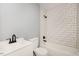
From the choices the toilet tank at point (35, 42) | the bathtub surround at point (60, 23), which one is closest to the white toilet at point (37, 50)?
the toilet tank at point (35, 42)

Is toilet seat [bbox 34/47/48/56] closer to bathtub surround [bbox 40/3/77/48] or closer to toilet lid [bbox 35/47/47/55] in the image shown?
toilet lid [bbox 35/47/47/55]

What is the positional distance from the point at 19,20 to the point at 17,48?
0.39 meters

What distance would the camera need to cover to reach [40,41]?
1.25 metres

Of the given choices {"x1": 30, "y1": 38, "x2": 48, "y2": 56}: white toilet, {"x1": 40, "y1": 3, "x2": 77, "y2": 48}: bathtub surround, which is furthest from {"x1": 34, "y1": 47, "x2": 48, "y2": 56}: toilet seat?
{"x1": 40, "y1": 3, "x2": 77, "y2": 48}: bathtub surround

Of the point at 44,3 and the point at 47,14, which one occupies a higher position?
the point at 44,3

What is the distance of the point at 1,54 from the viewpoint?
1.08 m

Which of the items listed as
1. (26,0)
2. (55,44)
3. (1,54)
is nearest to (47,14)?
(26,0)

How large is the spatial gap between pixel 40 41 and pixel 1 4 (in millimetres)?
748

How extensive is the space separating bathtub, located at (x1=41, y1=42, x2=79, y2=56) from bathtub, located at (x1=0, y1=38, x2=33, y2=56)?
22 centimetres

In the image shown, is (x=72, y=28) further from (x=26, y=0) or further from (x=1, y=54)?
(x=1, y=54)

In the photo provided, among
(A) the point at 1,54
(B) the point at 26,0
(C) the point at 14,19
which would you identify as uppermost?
(B) the point at 26,0

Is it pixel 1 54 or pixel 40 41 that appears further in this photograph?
pixel 40 41

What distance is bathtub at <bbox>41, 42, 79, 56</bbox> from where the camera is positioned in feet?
3.84

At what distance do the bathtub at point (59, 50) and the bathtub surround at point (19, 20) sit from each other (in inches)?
9.3
